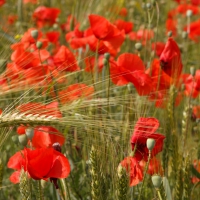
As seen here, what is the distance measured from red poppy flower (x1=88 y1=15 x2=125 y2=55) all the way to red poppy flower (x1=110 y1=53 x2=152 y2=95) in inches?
8.3


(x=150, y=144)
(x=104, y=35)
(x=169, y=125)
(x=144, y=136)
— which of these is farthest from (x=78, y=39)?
(x=150, y=144)

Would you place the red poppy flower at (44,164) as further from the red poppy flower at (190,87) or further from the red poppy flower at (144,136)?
the red poppy flower at (190,87)

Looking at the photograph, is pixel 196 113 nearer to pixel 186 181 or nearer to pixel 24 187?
pixel 186 181

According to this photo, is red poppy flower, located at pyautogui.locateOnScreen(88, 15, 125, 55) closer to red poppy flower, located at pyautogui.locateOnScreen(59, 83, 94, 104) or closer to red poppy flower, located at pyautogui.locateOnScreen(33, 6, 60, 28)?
red poppy flower, located at pyautogui.locateOnScreen(59, 83, 94, 104)

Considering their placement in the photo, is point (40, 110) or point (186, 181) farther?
point (186, 181)

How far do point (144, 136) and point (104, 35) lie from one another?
29.2 inches

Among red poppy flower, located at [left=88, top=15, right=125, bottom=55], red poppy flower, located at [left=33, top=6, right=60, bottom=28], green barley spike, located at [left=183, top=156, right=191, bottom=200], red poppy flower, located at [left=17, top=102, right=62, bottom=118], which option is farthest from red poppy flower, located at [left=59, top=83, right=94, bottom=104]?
red poppy flower, located at [left=33, top=6, right=60, bottom=28]

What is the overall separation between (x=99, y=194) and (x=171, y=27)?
235cm

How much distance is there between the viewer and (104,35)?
7.25 ft

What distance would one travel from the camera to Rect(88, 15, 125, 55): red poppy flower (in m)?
2.20

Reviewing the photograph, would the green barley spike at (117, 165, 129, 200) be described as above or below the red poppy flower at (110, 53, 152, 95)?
below

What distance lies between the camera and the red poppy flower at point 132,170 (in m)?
1.49

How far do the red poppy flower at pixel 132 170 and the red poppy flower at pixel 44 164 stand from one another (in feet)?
0.47

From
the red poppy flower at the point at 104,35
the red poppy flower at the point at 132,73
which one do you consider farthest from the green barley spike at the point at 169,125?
the red poppy flower at the point at 104,35
